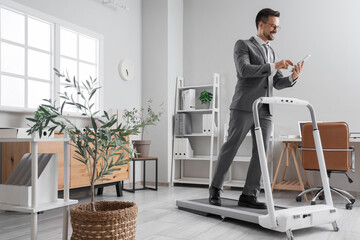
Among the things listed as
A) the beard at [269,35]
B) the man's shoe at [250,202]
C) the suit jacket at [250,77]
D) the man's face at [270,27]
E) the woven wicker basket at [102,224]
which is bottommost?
the man's shoe at [250,202]

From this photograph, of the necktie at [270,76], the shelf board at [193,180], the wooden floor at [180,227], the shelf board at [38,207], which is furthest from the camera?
the shelf board at [193,180]

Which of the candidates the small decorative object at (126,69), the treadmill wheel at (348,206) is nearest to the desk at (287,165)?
the treadmill wheel at (348,206)

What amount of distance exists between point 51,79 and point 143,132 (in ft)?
5.55

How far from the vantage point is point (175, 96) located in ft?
17.3

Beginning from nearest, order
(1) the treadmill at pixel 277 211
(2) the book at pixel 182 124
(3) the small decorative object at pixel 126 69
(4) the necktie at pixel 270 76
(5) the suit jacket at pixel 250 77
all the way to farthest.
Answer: (1) the treadmill at pixel 277 211, (5) the suit jacket at pixel 250 77, (4) the necktie at pixel 270 76, (3) the small decorative object at pixel 126 69, (2) the book at pixel 182 124

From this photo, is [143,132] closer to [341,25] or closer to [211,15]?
[211,15]

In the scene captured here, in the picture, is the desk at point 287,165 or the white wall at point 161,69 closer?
the desk at point 287,165

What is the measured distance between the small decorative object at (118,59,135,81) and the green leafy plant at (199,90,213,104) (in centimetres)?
100

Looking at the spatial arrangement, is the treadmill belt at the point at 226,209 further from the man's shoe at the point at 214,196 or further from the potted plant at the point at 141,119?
the potted plant at the point at 141,119

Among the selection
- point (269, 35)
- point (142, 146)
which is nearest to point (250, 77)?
point (269, 35)

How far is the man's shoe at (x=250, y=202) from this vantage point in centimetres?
287

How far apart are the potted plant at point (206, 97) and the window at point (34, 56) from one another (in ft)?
5.48

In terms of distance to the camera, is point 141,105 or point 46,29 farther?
point 141,105

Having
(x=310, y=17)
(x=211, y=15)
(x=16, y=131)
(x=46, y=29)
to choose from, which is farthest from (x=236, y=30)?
(x=16, y=131)
